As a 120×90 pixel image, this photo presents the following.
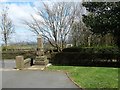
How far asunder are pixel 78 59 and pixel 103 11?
207 inches

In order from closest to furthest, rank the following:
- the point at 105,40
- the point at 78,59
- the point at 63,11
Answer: the point at 78,59
the point at 63,11
the point at 105,40

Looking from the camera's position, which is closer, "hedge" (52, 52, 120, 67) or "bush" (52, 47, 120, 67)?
"hedge" (52, 52, 120, 67)

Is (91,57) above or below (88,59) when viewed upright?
above

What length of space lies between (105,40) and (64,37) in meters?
6.08

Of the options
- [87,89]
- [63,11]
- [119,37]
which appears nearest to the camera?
[87,89]

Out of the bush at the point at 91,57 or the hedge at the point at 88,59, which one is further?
the bush at the point at 91,57

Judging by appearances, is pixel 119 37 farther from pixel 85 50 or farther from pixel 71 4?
pixel 71 4

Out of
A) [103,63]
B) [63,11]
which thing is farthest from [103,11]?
[63,11]

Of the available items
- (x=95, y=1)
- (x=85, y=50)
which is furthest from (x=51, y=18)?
(x=95, y=1)

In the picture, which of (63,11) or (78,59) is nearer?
(78,59)

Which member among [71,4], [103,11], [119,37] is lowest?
[119,37]

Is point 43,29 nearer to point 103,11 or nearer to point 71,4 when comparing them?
point 71,4

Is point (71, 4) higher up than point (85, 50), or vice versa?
point (71, 4)

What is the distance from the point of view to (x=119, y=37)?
23.9 meters
